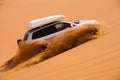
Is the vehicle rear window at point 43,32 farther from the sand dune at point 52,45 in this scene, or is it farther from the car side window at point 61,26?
the sand dune at point 52,45

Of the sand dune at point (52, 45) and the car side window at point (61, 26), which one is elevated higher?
the car side window at point (61, 26)

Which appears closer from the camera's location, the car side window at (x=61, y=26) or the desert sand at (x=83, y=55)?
the desert sand at (x=83, y=55)

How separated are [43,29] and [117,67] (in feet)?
16.6

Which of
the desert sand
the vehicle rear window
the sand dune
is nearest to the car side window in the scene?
the vehicle rear window

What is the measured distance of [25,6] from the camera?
24828mm

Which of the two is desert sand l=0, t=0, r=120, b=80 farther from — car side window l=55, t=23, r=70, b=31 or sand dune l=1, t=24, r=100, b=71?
car side window l=55, t=23, r=70, b=31

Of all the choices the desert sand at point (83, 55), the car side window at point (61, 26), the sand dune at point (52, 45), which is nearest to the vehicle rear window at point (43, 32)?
the car side window at point (61, 26)

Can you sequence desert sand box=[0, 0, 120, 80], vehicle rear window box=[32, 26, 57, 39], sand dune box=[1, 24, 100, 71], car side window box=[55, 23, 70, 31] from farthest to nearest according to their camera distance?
car side window box=[55, 23, 70, 31] → vehicle rear window box=[32, 26, 57, 39] → sand dune box=[1, 24, 100, 71] → desert sand box=[0, 0, 120, 80]

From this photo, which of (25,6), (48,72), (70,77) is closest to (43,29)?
(48,72)

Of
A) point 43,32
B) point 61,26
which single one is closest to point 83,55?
point 43,32

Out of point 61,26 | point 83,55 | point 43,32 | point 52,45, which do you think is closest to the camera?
point 83,55

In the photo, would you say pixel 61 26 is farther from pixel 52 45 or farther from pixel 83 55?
pixel 83 55

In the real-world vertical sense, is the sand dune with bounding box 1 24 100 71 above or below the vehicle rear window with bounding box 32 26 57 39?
below

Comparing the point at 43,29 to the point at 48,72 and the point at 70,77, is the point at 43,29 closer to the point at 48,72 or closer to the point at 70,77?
the point at 48,72
